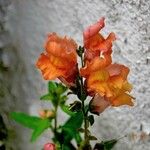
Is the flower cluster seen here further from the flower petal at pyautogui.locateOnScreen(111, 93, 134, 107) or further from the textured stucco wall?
the textured stucco wall

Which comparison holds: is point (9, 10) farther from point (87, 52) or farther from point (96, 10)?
point (87, 52)

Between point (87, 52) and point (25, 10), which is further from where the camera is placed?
point (25, 10)

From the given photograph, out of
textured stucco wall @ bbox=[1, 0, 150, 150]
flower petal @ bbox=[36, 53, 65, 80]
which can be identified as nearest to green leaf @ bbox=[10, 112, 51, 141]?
textured stucco wall @ bbox=[1, 0, 150, 150]

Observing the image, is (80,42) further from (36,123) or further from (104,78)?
(104,78)

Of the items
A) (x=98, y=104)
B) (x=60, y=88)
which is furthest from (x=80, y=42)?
(x=98, y=104)

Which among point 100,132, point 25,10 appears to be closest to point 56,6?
point 25,10

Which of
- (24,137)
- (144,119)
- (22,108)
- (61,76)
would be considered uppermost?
(61,76)

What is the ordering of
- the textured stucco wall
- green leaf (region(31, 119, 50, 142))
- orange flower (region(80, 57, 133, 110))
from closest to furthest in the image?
orange flower (region(80, 57, 133, 110)) < the textured stucco wall < green leaf (region(31, 119, 50, 142))

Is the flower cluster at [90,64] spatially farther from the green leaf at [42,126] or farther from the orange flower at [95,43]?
the green leaf at [42,126]
